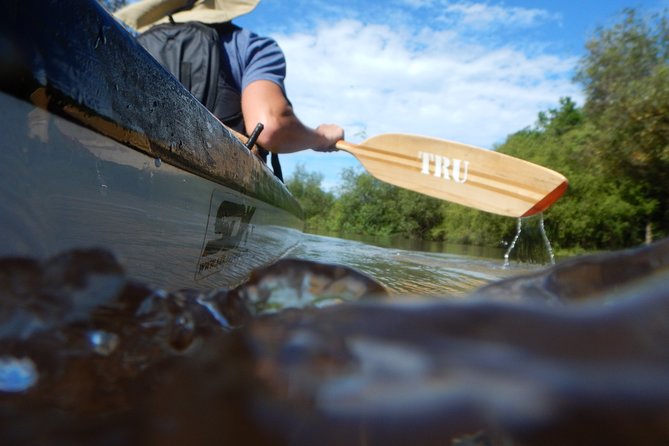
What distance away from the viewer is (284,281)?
46 cm

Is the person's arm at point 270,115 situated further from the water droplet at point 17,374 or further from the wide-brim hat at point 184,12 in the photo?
the water droplet at point 17,374

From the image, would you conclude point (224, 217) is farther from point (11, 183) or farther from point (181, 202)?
point (11, 183)

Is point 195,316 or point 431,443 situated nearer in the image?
point 431,443

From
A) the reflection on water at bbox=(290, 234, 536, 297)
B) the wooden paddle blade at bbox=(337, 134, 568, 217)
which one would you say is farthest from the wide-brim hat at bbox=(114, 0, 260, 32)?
the reflection on water at bbox=(290, 234, 536, 297)

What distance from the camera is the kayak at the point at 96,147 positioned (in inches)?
24.2

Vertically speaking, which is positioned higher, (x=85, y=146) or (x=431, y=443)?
(x=85, y=146)

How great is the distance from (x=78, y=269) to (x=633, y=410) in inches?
17.0

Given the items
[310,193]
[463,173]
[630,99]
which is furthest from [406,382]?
[310,193]

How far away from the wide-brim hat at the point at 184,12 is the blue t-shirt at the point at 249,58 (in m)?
0.12

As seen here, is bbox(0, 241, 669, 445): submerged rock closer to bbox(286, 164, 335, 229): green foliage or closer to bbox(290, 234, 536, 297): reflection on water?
bbox(290, 234, 536, 297): reflection on water

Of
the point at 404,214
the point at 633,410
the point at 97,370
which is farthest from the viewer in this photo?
the point at 404,214

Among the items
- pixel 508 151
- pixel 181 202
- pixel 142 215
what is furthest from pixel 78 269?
pixel 508 151

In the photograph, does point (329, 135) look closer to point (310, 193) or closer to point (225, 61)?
point (225, 61)

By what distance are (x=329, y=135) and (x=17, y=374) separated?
11.2 feet
